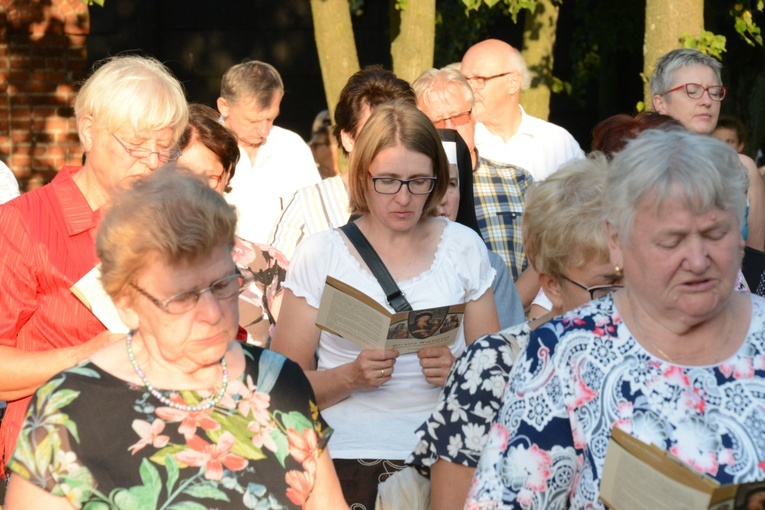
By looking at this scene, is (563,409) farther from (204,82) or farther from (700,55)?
(204,82)

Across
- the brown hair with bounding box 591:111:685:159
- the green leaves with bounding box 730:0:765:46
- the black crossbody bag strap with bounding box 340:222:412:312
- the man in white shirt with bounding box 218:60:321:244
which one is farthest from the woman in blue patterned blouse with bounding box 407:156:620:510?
the green leaves with bounding box 730:0:765:46

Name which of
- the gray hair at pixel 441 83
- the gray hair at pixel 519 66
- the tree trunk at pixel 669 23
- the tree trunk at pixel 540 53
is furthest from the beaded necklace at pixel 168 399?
the tree trunk at pixel 540 53

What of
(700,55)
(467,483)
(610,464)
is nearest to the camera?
(610,464)

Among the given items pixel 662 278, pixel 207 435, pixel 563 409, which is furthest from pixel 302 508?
pixel 662 278

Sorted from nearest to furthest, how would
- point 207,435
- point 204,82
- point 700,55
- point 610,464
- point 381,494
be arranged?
point 610,464 → point 207,435 → point 381,494 → point 700,55 → point 204,82

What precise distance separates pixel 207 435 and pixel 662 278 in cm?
116

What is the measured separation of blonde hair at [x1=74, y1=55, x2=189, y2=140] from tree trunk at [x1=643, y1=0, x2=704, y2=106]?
467 cm

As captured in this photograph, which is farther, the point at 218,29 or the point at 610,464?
the point at 218,29

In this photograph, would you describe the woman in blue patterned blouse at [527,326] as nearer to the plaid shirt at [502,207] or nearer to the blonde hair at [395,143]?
the blonde hair at [395,143]

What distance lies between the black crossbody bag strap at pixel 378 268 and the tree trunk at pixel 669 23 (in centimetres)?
399

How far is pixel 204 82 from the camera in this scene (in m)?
12.4

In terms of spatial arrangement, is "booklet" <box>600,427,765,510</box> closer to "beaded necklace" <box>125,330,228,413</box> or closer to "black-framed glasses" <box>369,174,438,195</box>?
"beaded necklace" <box>125,330,228,413</box>

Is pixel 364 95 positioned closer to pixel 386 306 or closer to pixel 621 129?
pixel 621 129

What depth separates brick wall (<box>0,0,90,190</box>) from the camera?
10484 mm
